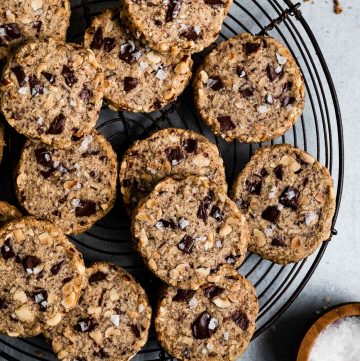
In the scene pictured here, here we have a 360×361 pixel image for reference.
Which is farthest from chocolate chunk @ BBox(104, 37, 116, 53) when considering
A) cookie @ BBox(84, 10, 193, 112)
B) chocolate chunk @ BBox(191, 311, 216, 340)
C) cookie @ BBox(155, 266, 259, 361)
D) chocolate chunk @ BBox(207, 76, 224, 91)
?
chocolate chunk @ BBox(191, 311, 216, 340)

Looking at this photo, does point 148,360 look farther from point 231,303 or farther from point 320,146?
point 320,146

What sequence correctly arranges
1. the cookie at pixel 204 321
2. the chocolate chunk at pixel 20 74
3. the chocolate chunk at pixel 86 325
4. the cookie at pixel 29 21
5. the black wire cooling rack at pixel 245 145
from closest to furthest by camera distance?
the chocolate chunk at pixel 20 74 → the cookie at pixel 29 21 → the chocolate chunk at pixel 86 325 → the cookie at pixel 204 321 → the black wire cooling rack at pixel 245 145

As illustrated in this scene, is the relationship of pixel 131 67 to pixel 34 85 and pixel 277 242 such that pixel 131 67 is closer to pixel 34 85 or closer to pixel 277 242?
pixel 34 85

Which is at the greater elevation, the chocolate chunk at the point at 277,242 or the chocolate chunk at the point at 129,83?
the chocolate chunk at the point at 129,83

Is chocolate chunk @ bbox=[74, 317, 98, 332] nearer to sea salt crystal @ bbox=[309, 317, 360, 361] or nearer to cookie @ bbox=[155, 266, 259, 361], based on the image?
cookie @ bbox=[155, 266, 259, 361]

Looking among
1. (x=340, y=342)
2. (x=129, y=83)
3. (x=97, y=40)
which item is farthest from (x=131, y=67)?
(x=340, y=342)

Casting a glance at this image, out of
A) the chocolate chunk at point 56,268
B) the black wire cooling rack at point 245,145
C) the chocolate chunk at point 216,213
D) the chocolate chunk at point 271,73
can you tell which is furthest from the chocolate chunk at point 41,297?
the chocolate chunk at point 271,73

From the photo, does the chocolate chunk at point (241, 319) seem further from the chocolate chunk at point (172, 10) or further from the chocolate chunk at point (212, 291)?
the chocolate chunk at point (172, 10)
